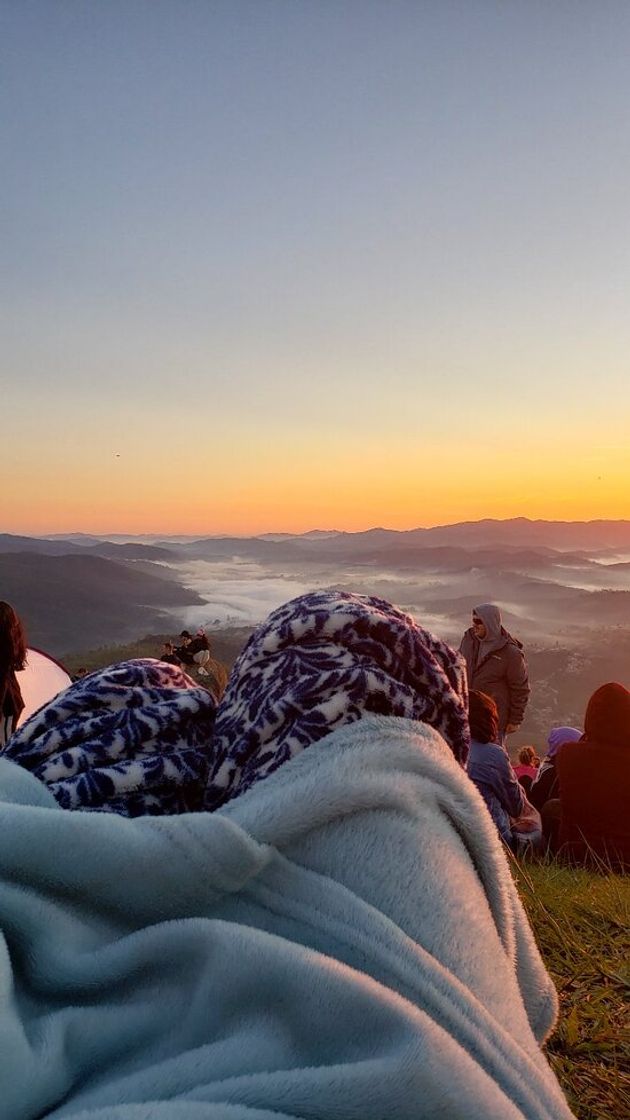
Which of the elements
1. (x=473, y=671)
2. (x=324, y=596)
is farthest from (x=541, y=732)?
(x=324, y=596)

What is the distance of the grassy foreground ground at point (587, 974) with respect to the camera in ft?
7.50

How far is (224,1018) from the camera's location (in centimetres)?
86

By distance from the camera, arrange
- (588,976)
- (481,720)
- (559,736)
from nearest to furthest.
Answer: (588,976) < (481,720) < (559,736)

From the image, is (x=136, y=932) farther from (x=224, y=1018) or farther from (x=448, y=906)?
(x=448, y=906)

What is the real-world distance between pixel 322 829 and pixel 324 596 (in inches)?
17.5

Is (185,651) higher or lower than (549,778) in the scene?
higher

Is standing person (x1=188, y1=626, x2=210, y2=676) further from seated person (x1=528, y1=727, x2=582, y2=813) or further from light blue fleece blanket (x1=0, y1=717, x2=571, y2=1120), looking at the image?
light blue fleece blanket (x1=0, y1=717, x2=571, y2=1120)

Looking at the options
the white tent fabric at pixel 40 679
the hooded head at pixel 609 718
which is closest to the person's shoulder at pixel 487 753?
the hooded head at pixel 609 718

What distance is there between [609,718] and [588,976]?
7.23 ft

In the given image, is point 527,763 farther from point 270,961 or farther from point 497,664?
point 270,961

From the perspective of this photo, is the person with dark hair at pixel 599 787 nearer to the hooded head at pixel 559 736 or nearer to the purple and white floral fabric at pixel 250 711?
the hooded head at pixel 559 736

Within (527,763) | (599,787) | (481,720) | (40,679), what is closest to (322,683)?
(481,720)

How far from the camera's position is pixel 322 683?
1210mm

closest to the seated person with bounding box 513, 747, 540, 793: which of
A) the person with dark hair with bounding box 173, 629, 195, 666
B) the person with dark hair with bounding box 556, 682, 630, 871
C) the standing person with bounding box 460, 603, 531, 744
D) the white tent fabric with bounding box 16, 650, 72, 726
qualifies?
the standing person with bounding box 460, 603, 531, 744
